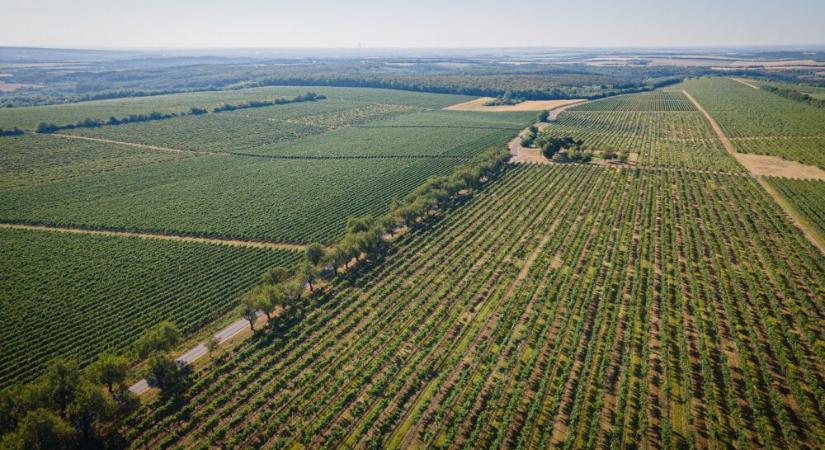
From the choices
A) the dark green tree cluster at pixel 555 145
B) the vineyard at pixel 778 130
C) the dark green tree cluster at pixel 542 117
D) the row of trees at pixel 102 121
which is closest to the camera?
the vineyard at pixel 778 130

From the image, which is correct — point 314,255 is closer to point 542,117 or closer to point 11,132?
point 542,117

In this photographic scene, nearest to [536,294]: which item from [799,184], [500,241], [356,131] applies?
[500,241]

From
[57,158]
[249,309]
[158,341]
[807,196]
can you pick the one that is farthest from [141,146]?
[807,196]

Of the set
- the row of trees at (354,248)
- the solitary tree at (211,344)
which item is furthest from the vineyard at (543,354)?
the row of trees at (354,248)

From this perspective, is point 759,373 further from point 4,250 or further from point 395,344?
point 4,250

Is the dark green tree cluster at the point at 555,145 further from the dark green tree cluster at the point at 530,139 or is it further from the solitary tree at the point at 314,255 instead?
the solitary tree at the point at 314,255
